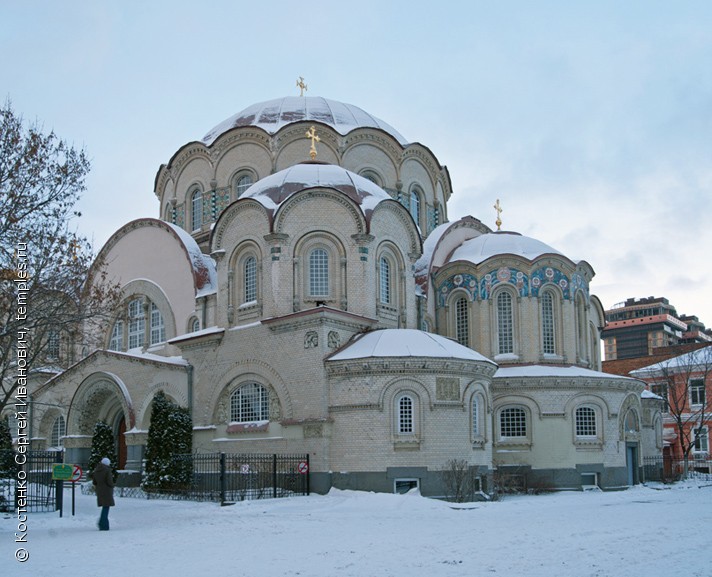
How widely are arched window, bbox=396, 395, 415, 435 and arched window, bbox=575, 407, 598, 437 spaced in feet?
25.4

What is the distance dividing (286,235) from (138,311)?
8.77 m

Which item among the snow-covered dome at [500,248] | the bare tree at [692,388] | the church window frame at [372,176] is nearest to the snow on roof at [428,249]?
the snow-covered dome at [500,248]

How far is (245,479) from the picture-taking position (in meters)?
23.0

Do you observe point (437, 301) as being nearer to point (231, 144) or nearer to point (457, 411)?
point (457, 411)

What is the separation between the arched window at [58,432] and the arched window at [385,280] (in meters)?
14.1

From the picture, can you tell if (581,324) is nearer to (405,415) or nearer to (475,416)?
(475,416)

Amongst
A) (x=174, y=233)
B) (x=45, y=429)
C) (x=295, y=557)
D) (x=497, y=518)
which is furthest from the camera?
(x=45, y=429)

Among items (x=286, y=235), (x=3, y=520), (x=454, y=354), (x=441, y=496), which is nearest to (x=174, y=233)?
(x=286, y=235)

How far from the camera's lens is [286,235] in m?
26.3

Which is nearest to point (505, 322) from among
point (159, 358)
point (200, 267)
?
point (200, 267)

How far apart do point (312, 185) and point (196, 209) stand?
9.15 meters

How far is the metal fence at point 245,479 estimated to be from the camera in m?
22.9

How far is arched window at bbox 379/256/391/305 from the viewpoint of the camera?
90.0ft

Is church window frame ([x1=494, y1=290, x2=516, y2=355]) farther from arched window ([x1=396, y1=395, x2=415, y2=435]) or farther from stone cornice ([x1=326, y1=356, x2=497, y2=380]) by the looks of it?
arched window ([x1=396, y1=395, x2=415, y2=435])
